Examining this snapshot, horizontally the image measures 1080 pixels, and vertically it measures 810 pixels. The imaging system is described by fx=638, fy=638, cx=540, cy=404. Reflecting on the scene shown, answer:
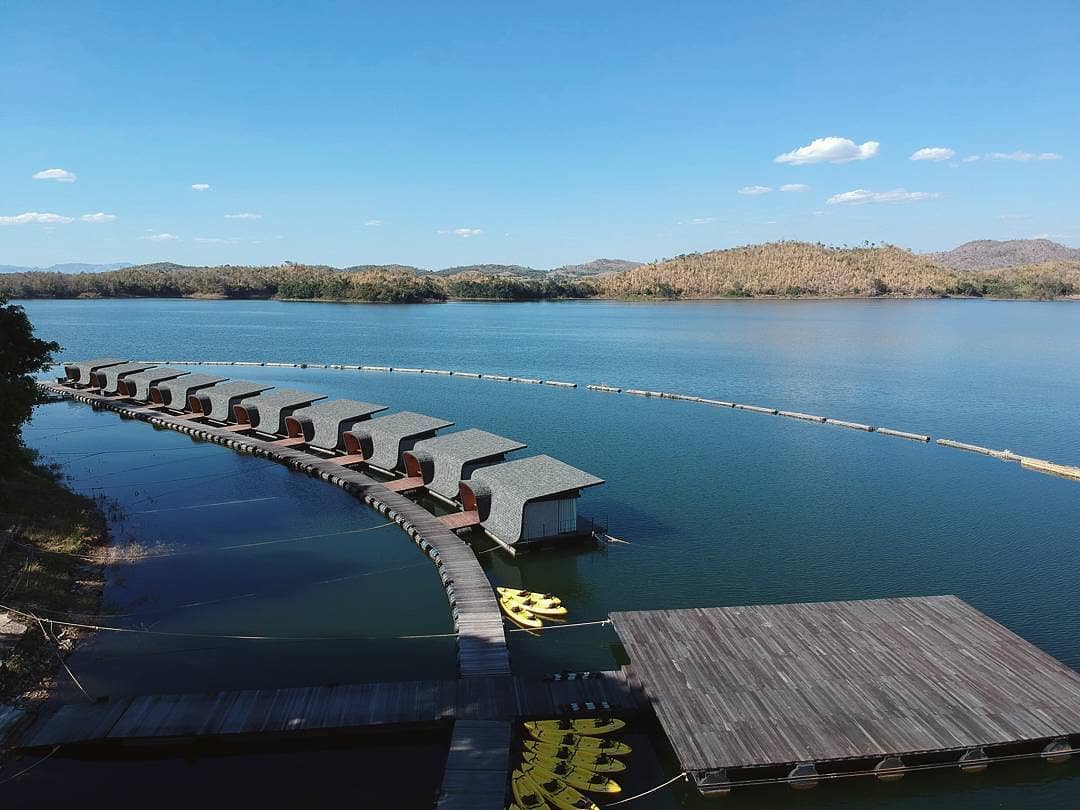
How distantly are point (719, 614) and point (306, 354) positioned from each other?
3498 inches

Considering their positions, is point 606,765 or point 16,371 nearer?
point 606,765

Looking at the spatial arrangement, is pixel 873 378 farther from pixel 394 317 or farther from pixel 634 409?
pixel 394 317

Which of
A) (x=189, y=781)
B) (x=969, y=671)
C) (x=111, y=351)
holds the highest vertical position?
(x=111, y=351)

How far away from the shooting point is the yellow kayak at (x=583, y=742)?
16797 mm

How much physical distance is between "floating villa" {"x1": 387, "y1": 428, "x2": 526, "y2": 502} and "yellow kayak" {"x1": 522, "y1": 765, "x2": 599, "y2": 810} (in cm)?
1965

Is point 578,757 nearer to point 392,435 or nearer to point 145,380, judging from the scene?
point 392,435

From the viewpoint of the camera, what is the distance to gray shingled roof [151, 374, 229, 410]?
55.1 metres

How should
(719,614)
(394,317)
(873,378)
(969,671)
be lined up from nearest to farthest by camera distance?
(969,671) < (719,614) < (873,378) < (394,317)

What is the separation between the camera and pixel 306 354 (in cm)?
9862

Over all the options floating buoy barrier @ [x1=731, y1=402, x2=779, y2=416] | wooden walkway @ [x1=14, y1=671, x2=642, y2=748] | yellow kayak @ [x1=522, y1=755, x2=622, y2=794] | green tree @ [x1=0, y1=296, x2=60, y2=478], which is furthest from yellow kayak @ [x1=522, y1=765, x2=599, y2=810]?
floating buoy barrier @ [x1=731, y1=402, x2=779, y2=416]

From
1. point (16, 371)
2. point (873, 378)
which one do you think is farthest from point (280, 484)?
point (873, 378)

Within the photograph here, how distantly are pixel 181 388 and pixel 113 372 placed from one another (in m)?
13.3

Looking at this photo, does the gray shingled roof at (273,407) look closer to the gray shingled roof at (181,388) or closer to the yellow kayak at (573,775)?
the gray shingled roof at (181,388)

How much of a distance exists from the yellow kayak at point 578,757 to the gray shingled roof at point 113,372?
202 feet
